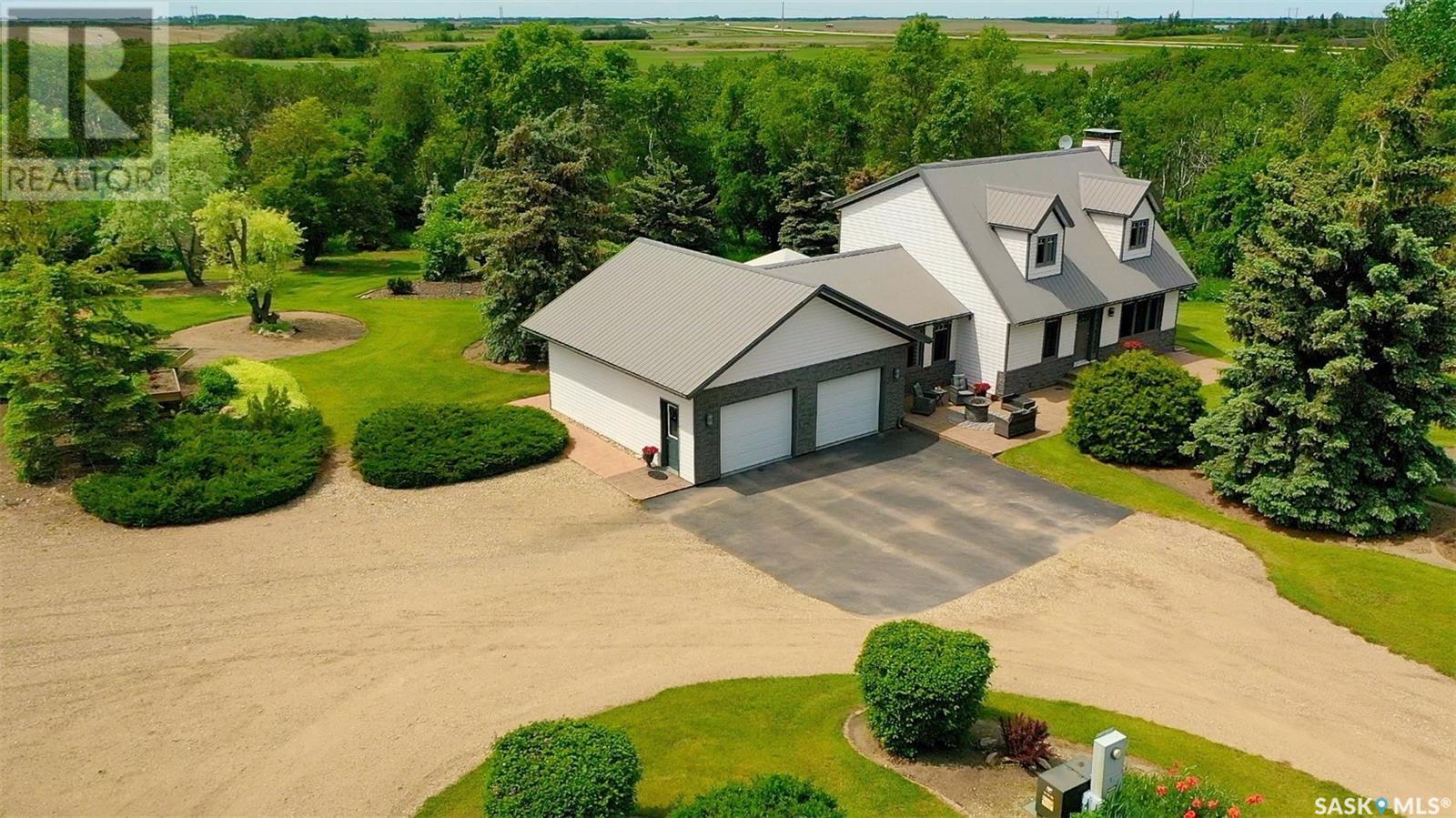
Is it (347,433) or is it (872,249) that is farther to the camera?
(872,249)

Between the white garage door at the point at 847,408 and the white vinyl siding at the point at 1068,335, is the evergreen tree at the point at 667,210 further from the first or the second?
the white garage door at the point at 847,408

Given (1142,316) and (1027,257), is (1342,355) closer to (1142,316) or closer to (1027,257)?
(1027,257)

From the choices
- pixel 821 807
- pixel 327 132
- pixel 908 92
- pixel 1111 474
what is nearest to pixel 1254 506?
pixel 1111 474

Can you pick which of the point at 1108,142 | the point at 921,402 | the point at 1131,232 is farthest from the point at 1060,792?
the point at 1108,142

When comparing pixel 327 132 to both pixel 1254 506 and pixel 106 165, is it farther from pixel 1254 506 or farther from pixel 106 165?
pixel 1254 506

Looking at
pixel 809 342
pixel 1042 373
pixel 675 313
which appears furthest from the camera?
pixel 1042 373

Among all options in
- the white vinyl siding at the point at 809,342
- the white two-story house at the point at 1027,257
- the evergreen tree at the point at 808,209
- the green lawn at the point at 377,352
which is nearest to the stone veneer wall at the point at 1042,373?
the white two-story house at the point at 1027,257
